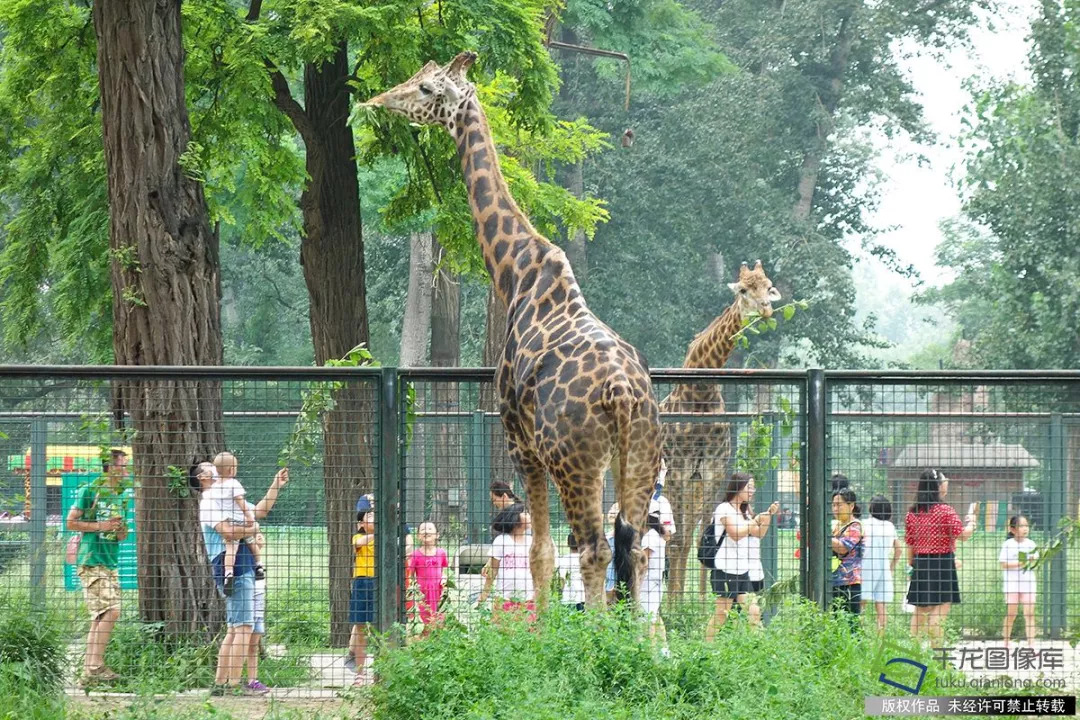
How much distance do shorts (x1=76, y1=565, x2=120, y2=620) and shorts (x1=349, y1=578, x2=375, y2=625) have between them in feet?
5.24

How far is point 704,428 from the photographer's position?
39.2ft

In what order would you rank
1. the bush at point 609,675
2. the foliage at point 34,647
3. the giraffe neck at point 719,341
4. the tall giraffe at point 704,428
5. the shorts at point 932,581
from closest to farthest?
the bush at point 609,675 < the foliage at point 34,647 < the shorts at point 932,581 < the tall giraffe at point 704,428 < the giraffe neck at point 719,341

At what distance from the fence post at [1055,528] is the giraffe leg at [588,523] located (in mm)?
3017

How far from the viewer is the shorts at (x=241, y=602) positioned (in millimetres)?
8688

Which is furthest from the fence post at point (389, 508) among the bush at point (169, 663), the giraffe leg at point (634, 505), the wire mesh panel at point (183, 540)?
the giraffe leg at point (634, 505)

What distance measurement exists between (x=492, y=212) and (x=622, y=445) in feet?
6.98

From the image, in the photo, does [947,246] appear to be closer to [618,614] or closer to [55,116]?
[55,116]

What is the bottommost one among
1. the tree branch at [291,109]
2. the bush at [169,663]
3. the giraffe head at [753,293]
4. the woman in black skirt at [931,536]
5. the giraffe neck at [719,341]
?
the bush at [169,663]

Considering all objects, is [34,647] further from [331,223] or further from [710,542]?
[331,223]

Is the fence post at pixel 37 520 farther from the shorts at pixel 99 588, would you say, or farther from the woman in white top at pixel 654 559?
the woman in white top at pixel 654 559

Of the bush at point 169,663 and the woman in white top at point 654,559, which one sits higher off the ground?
the woman in white top at point 654,559

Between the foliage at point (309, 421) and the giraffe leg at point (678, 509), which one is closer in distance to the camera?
the foliage at point (309, 421)

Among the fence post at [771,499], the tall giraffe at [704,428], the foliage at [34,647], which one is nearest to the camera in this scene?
the foliage at [34,647]

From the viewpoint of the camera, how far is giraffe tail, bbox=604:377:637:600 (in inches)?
305
